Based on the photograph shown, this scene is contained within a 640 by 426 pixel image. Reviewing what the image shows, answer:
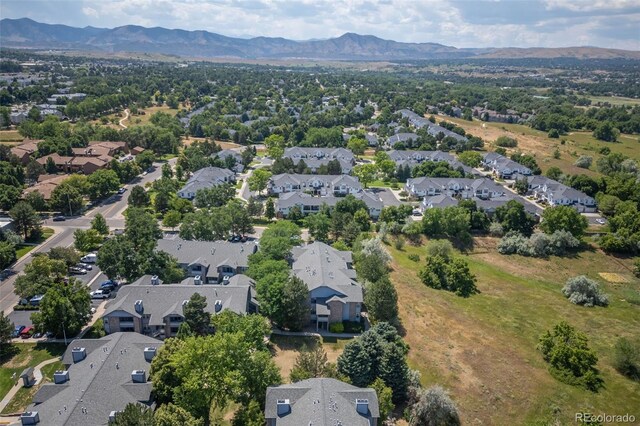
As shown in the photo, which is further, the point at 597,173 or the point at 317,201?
the point at 597,173

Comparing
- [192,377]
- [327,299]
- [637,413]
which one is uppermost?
[192,377]

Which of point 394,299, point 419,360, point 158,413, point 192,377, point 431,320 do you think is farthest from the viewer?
point 431,320

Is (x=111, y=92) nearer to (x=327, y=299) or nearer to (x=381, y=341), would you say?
(x=327, y=299)

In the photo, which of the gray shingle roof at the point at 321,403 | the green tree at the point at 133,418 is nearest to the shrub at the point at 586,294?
the gray shingle roof at the point at 321,403

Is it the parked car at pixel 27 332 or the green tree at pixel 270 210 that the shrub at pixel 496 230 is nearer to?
the green tree at pixel 270 210

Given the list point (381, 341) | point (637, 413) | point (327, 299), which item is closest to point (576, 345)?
point (637, 413)
